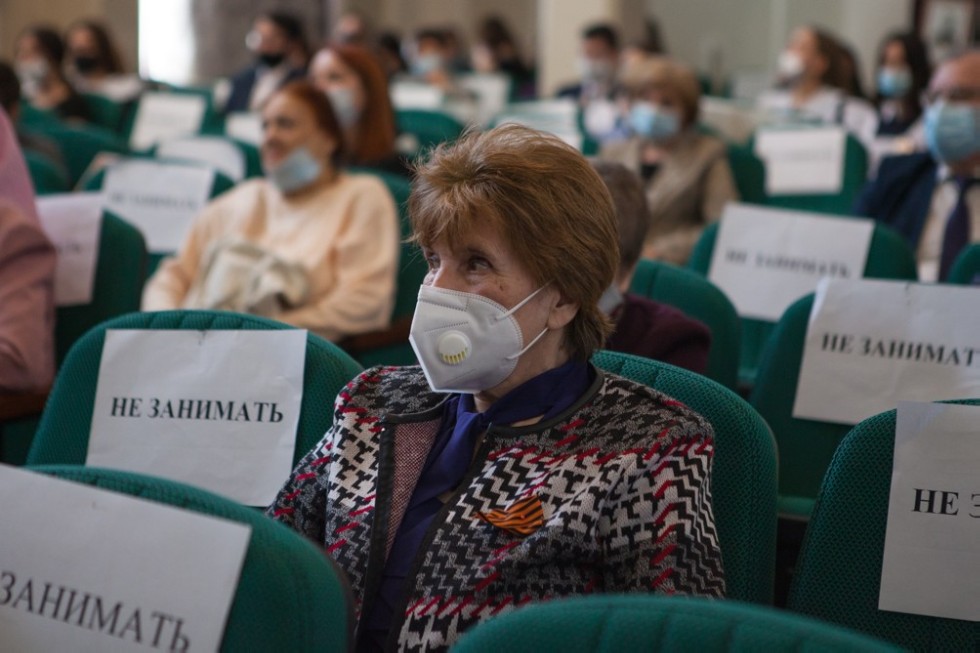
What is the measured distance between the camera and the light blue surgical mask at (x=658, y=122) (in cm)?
491

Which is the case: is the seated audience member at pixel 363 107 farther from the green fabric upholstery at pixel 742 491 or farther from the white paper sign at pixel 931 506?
the white paper sign at pixel 931 506

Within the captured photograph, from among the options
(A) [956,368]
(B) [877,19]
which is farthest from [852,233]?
(B) [877,19]

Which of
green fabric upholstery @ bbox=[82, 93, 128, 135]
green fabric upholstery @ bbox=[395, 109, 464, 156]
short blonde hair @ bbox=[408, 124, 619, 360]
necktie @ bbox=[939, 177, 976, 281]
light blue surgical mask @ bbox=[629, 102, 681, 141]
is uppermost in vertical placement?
short blonde hair @ bbox=[408, 124, 619, 360]

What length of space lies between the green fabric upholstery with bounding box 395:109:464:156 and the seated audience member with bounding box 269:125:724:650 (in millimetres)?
4515

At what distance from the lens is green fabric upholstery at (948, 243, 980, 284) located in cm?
297

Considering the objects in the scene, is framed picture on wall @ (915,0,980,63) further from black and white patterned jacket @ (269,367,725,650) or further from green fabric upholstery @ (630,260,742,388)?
black and white patterned jacket @ (269,367,725,650)

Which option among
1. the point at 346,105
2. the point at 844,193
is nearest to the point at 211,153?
the point at 346,105

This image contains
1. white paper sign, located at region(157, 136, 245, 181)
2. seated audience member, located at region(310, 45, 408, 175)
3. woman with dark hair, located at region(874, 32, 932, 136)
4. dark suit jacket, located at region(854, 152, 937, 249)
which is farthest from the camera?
woman with dark hair, located at region(874, 32, 932, 136)

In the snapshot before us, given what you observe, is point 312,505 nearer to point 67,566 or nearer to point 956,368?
point 67,566

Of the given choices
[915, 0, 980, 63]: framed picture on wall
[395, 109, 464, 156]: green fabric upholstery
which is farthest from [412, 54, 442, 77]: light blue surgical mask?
[915, 0, 980, 63]: framed picture on wall

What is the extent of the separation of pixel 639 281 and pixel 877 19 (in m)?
10.9

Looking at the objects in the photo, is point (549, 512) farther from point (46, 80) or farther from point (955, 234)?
point (46, 80)

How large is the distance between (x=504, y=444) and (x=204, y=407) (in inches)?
27.1

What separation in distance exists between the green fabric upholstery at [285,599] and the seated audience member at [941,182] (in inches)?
112
